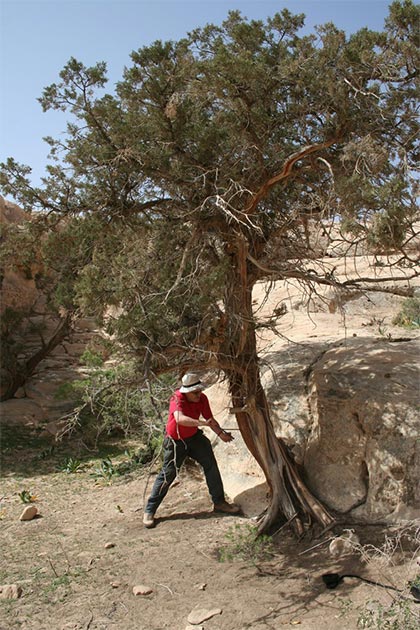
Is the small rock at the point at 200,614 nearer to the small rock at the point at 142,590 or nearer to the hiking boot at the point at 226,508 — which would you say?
the small rock at the point at 142,590

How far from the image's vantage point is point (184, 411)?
6.08 meters

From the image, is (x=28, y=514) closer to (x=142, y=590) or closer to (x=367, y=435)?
(x=142, y=590)

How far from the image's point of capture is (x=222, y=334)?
5.94 meters

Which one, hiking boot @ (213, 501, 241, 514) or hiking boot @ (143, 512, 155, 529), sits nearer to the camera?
hiking boot @ (143, 512, 155, 529)

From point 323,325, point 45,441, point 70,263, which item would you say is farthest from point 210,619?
point 45,441

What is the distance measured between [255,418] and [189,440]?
29.7 inches

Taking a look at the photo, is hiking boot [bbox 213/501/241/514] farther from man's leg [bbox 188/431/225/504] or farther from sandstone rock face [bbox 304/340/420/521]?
sandstone rock face [bbox 304/340/420/521]

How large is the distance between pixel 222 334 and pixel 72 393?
598cm

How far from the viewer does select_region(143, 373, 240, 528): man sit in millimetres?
5988

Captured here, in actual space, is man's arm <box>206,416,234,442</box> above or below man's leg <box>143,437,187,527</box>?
above

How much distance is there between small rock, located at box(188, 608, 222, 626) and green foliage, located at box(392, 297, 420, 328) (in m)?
5.94

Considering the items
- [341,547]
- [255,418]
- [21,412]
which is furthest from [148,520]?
[21,412]

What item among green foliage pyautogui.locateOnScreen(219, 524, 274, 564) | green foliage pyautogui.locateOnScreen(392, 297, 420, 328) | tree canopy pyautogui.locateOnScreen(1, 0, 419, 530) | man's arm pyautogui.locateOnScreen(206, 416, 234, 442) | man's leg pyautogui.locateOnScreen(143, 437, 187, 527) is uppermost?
tree canopy pyautogui.locateOnScreen(1, 0, 419, 530)

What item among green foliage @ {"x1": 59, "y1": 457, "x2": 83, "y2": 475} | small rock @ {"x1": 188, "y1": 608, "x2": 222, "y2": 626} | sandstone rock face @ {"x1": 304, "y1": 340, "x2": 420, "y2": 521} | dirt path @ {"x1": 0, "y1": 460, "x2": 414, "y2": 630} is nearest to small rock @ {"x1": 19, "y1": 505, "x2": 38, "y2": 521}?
dirt path @ {"x1": 0, "y1": 460, "x2": 414, "y2": 630}
